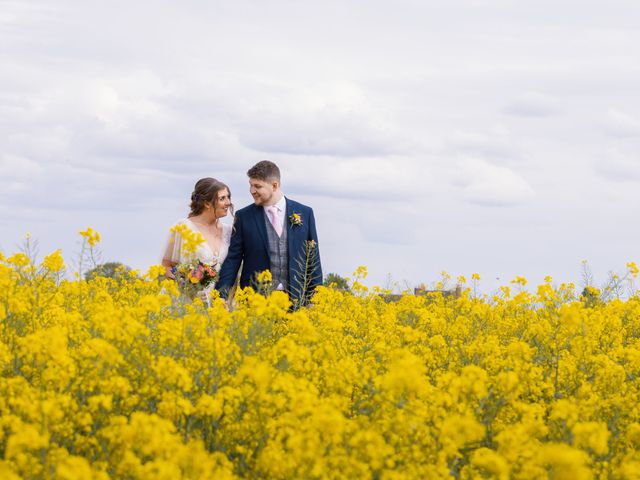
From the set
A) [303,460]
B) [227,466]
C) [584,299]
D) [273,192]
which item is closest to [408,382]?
[303,460]

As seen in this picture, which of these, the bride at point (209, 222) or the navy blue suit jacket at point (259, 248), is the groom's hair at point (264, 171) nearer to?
the navy blue suit jacket at point (259, 248)

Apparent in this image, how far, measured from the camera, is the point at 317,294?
8672 mm

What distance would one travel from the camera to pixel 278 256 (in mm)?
8562

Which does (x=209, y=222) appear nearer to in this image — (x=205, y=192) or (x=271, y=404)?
(x=205, y=192)

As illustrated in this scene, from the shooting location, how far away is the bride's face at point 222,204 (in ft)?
28.4

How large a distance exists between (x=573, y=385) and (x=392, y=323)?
1.89 m

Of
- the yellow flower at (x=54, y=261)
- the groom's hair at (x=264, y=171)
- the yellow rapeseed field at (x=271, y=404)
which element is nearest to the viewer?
the yellow rapeseed field at (x=271, y=404)

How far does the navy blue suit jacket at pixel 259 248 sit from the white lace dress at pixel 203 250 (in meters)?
0.08

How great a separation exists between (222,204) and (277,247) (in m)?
0.63

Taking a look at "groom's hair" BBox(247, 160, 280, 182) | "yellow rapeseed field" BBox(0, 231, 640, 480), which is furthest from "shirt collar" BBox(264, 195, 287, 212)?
"yellow rapeseed field" BBox(0, 231, 640, 480)

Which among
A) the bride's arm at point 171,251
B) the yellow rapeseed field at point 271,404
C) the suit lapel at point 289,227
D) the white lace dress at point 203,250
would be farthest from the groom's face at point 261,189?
the yellow rapeseed field at point 271,404

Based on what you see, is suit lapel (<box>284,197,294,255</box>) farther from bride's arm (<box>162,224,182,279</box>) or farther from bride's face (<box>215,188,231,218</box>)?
bride's arm (<box>162,224,182,279</box>)

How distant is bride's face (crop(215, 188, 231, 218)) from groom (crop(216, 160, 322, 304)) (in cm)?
14

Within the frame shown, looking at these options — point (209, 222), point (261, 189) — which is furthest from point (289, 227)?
point (209, 222)
